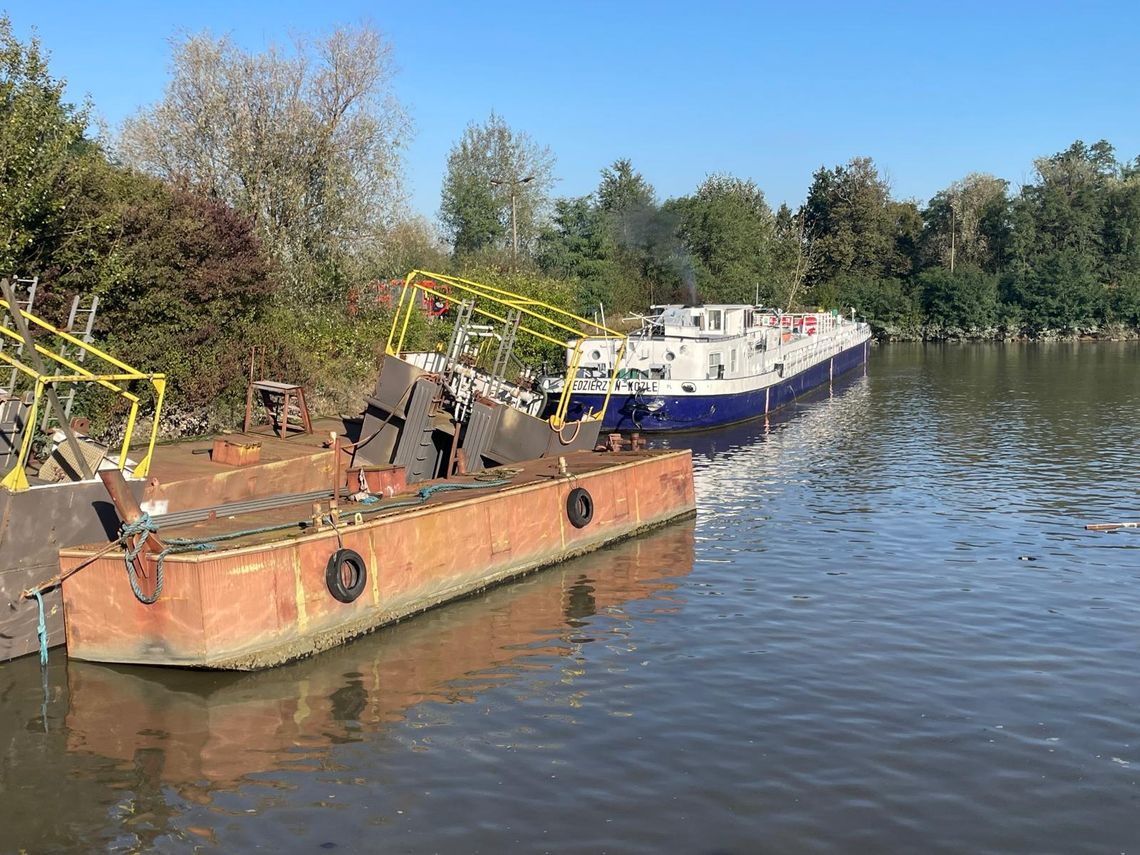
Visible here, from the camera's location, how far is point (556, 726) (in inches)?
451

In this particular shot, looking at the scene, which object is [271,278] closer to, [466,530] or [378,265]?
[378,265]

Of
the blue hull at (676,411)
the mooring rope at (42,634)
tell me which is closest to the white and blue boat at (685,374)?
the blue hull at (676,411)

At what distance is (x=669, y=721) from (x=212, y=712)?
5.00 m

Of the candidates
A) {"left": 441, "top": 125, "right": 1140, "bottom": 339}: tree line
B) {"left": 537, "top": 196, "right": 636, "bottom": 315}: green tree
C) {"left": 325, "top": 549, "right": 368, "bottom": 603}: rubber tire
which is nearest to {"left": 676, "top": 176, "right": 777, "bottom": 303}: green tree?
{"left": 441, "top": 125, "right": 1140, "bottom": 339}: tree line

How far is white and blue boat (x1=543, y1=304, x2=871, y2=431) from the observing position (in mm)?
35438

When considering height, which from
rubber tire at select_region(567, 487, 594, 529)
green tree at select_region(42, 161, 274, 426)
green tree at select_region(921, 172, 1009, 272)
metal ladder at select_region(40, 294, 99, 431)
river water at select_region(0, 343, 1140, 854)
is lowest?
river water at select_region(0, 343, 1140, 854)

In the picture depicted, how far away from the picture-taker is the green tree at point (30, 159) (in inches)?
774

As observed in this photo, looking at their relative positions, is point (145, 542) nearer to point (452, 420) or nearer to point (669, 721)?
point (669, 721)

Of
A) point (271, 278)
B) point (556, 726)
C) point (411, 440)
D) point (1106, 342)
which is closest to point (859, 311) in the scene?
point (1106, 342)

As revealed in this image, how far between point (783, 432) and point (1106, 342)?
61177 mm

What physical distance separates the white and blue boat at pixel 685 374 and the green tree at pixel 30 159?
14.0 m

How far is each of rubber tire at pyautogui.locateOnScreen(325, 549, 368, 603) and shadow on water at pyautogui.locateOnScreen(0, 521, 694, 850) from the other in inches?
28.1

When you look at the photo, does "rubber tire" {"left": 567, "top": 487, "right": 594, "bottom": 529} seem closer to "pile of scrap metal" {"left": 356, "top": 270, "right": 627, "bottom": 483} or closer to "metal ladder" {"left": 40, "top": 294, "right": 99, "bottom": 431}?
"pile of scrap metal" {"left": 356, "top": 270, "right": 627, "bottom": 483}

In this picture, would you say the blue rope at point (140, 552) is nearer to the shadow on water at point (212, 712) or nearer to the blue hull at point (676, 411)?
the shadow on water at point (212, 712)
